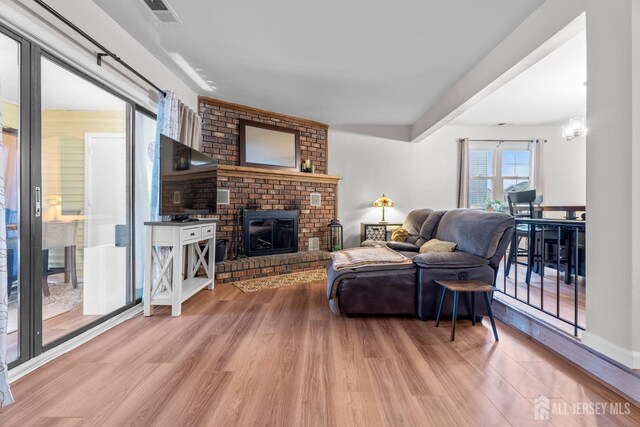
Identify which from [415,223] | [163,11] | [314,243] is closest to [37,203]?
[163,11]

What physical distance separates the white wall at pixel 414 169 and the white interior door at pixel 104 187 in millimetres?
3566

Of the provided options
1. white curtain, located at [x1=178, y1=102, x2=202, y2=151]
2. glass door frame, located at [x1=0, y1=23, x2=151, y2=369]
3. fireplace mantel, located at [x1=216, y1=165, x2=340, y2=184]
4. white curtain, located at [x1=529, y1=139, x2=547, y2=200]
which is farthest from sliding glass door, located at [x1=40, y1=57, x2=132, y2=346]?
white curtain, located at [x1=529, y1=139, x2=547, y2=200]

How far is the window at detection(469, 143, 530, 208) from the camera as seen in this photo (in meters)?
5.66

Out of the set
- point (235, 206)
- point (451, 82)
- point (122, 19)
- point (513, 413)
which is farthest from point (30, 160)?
point (451, 82)

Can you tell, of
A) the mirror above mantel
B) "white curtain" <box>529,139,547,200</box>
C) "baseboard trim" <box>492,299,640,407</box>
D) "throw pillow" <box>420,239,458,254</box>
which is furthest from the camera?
"white curtain" <box>529,139,547,200</box>

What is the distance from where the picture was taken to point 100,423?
4.09 ft

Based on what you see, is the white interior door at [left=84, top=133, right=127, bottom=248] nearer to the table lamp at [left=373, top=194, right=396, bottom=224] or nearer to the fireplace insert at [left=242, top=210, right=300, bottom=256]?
the fireplace insert at [left=242, top=210, right=300, bottom=256]

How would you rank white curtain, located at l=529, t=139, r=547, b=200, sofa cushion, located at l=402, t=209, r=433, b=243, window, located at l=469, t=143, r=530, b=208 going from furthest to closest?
window, located at l=469, t=143, r=530, b=208 → white curtain, located at l=529, t=139, r=547, b=200 → sofa cushion, located at l=402, t=209, r=433, b=243

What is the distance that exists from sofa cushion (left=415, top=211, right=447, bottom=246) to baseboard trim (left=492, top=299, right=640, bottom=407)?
138 centimetres

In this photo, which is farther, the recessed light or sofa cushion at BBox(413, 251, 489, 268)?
the recessed light

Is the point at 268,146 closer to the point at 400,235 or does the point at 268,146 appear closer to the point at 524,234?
the point at 400,235

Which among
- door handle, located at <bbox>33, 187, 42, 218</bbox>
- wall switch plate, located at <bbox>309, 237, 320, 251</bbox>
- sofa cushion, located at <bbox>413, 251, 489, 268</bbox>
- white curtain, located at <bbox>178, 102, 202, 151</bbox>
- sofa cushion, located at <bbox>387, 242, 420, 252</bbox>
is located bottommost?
wall switch plate, located at <bbox>309, 237, 320, 251</bbox>

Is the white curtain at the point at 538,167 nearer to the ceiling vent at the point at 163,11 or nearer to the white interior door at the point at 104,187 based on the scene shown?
the ceiling vent at the point at 163,11

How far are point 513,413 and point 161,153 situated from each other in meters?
Answer: 3.07
